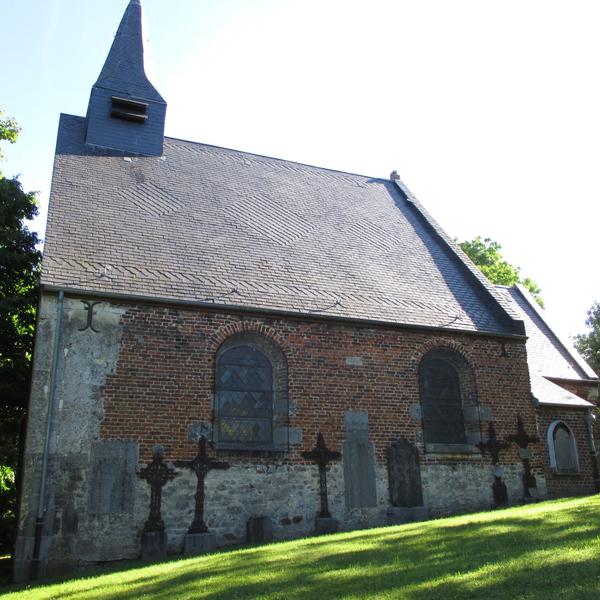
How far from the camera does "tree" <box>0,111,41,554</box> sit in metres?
13.0

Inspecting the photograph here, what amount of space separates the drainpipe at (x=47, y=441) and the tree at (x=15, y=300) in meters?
3.54

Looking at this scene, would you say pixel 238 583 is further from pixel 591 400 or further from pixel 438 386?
pixel 591 400

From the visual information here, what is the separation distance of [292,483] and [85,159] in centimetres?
849

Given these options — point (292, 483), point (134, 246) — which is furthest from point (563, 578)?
point (134, 246)

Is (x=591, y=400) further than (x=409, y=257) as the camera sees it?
Yes

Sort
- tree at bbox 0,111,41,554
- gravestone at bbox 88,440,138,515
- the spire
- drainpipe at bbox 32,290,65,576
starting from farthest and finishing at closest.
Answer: the spire
tree at bbox 0,111,41,554
gravestone at bbox 88,440,138,515
drainpipe at bbox 32,290,65,576

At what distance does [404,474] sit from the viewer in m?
11.6

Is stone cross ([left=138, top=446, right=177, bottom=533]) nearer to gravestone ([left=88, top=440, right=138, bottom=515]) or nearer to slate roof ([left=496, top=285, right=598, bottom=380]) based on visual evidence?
gravestone ([left=88, top=440, right=138, bottom=515])

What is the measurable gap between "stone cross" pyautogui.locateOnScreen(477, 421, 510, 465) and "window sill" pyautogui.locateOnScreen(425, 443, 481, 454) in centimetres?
17

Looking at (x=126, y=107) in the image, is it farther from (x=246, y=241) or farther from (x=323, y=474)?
(x=323, y=474)

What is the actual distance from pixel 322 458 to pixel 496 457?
3.86 metres

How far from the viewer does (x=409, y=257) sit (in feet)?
49.6

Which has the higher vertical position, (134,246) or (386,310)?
(134,246)

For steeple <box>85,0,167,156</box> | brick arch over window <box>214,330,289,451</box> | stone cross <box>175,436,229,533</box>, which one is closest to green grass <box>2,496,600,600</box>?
stone cross <box>175,436,229,533</box>
